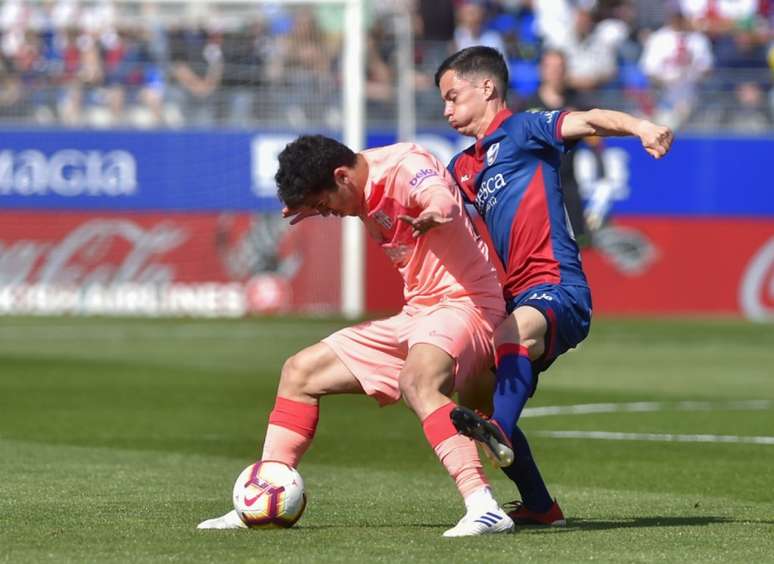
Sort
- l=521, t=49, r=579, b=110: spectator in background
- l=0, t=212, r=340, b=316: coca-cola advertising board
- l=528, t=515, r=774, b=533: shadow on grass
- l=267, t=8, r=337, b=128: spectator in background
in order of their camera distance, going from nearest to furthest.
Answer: l=528, t=515, r=774, b=533: shadow on grass < l=521, t=49, r=579, b=110: spectator in background < l=0, t=212, r=340, b=316: coca-cola advertising board < l=267, t=8, r=337, b=128: spectator in background

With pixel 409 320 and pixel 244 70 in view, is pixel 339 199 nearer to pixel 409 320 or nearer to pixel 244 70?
pixel 409 320

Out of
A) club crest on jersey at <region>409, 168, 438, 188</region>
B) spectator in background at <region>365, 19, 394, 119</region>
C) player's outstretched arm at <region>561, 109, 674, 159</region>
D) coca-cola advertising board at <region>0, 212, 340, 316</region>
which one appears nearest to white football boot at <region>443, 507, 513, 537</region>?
club crest on jersey at <region>409, 168, 438, 188</region>

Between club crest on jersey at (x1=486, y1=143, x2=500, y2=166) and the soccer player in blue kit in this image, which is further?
club crest on jersey at (x1=486, y1=143, x2=500, y2=166)

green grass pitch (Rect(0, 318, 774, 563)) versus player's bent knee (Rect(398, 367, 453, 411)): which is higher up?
player's bent knee (Rect(398, 367, 453, 411))

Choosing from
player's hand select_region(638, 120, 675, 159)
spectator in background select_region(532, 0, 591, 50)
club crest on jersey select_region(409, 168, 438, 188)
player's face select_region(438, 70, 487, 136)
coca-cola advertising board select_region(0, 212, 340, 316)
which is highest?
spectator in background select_region(532, 0, 591, 50)

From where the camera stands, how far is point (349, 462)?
10.6 metres

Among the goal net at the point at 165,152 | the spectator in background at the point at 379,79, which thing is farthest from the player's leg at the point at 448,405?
the spectator in background at the point at 379,79

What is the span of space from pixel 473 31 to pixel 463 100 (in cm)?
2163

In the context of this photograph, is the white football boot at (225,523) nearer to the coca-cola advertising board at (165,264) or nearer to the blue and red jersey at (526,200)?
the blue and red jersey at (526,200)

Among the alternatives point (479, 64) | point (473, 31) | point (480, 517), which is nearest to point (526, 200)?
point (479, 64)

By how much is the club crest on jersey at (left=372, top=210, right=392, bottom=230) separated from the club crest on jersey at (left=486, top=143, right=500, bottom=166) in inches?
29.2

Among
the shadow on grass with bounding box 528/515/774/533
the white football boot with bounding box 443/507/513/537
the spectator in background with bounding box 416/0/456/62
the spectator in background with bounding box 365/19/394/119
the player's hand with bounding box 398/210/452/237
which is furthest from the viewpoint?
the spectator in background with bounding box 416/0/456/62

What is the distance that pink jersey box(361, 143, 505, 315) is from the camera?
23.4 ft

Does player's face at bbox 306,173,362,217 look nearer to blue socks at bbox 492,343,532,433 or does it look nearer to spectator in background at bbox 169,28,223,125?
blue socks at bbox 492,343,532,433
